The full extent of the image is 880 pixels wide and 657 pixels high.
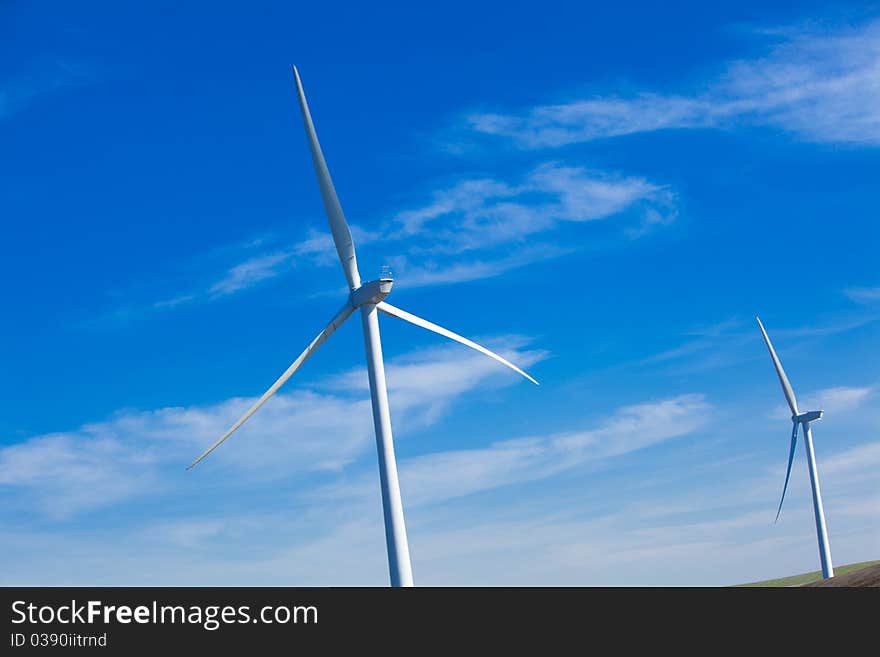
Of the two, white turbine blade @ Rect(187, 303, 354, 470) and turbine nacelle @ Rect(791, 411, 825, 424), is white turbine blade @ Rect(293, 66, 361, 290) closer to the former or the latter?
white turbine blade @ Rect(187, 303, 354, 470)

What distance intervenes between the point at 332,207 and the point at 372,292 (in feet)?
29.5

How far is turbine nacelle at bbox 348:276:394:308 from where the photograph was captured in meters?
77.3

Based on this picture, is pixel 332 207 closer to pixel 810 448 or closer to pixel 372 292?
pixel 372 292

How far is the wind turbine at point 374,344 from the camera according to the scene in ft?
227

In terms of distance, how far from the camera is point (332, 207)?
80750mm

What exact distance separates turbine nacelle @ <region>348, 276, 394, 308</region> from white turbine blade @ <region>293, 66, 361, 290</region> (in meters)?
2.14
